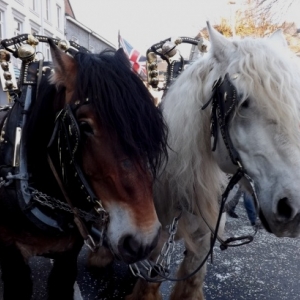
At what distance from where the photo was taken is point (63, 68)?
1537mm

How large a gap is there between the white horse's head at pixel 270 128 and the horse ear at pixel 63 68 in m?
0.68

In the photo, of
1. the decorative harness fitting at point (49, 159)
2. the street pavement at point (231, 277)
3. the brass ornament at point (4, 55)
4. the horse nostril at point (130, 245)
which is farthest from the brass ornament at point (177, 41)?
the street pavement at point (231, 277)

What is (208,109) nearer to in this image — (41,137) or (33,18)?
(41,137)

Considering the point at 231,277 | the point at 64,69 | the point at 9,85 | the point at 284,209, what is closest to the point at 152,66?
the point at 9,85

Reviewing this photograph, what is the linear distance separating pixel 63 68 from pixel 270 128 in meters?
0.89

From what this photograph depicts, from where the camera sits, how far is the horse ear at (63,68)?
1.52 metres

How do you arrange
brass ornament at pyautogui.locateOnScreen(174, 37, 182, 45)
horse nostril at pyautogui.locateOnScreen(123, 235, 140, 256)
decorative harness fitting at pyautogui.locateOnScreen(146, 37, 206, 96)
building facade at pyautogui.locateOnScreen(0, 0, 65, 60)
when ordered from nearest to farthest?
horse nostril at pyautogui.locateOnScreen(123, 235, 140, 256) < decorative harness fitting at pyautogui.locateOnScreen(146, 37, 206, 96) < brass ornament at pyautogui.locateOnScreen(174, 37, 182, 45) < building facade at pyautogui.locateOnScreen(0, 0, 65, 60)

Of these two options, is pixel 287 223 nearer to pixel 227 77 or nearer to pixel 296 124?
pixel 296 124

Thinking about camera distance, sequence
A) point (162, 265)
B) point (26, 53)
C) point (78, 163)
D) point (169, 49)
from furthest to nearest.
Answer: point (169, 49), point (162, 265), point (26, 53), point (78, 163)

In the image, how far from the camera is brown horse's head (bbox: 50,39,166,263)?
→ 1.34 meters

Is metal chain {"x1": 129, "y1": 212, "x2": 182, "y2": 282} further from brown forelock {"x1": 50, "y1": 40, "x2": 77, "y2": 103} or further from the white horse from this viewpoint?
brown forelock {"x1": 50, "y1": 40, "x2": 77, "y2": 103}

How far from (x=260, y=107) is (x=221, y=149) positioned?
0.29 metres

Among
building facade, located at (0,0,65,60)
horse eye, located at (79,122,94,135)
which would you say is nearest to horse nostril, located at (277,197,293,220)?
horse eye, located at (79,122,94,135)

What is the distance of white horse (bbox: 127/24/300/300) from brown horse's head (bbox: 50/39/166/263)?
1.14ft
